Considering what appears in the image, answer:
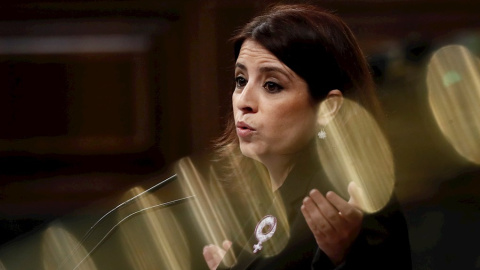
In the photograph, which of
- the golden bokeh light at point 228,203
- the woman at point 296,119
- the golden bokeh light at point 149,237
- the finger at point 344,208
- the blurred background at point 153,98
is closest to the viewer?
the finger at point 344,208

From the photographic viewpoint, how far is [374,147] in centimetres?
110

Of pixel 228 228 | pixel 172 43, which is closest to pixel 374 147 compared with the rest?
pixel 228 228

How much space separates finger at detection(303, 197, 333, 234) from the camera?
2.95 feet

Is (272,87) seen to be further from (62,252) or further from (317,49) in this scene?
(62,252)

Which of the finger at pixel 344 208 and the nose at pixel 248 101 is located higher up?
the nose at pixel 248 101

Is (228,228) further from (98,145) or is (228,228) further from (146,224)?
(98,145)

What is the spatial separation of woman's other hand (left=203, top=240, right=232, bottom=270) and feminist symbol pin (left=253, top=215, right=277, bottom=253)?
115 mm

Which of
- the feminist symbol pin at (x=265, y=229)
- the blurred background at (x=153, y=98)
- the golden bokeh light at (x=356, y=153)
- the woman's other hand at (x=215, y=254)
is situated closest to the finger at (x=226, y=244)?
the woman's other hand at (x=215, y=254)

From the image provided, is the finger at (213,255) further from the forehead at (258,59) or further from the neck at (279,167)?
the forehead at (258,59)

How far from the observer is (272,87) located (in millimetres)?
1048

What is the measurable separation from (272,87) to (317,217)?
0.80 feet

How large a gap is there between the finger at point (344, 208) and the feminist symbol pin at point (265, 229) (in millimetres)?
167

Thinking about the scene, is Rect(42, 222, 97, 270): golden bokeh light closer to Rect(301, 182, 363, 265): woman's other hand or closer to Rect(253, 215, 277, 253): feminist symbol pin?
Rect(253, 215, 277, 253): feminist symbol pin

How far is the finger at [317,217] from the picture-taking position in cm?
90
